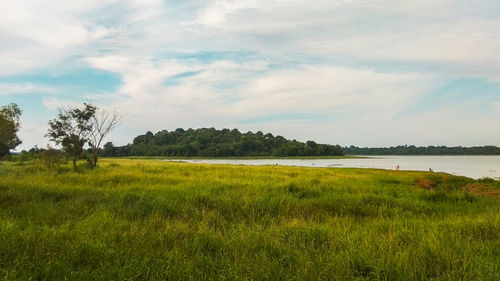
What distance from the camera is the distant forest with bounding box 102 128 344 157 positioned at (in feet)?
459

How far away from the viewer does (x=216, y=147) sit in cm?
14600

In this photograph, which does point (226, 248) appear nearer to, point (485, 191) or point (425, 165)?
point (485, 191)

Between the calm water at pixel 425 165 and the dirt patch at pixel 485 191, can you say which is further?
the calm water at pixel 425 165

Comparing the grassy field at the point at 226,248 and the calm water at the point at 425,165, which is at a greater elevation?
the grassy field at the point at 226,248

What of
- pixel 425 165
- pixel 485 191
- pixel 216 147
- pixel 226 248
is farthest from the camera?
pixel 216 147

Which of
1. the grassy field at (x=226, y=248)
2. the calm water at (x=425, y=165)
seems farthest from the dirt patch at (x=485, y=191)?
the calm water at (x=425, y=165)

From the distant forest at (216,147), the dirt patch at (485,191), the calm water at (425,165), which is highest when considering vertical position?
the distant forest at (216,147)

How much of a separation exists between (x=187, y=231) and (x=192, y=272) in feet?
7.16

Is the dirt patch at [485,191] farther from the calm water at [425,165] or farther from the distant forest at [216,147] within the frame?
the distant forest at [216,147]

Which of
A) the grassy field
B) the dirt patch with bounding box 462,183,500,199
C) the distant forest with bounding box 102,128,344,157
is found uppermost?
the distant forest with bounding box 102,128,344,157

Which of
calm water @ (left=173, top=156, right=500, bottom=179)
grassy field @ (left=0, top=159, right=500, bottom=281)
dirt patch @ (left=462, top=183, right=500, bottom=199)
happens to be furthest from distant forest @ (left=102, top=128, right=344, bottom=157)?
grassy field @ (left=0, top=159, right=500, bottom=281)

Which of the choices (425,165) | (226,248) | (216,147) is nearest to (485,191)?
(226,248)

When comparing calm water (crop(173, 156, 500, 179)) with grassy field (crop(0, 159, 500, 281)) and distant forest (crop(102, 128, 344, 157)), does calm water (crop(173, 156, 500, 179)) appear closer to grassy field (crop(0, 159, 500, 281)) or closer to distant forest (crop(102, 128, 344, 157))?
grassy field (crop(0, 159, 500, 281))

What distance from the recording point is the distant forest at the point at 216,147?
13988 centimetres
